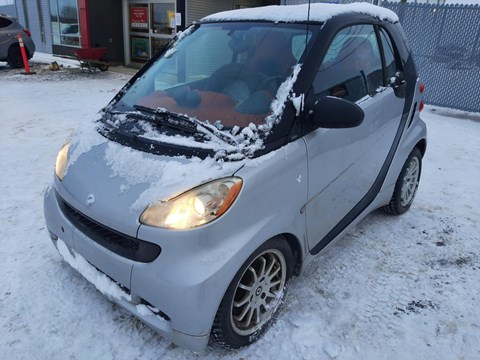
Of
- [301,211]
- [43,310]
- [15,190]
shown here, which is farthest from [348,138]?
[15,190]

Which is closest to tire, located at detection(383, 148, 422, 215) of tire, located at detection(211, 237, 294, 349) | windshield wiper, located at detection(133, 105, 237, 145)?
tire, located at detection(211, 237, 294, 349)

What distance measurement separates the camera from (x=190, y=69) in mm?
2953

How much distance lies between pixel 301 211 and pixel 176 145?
2.57ft

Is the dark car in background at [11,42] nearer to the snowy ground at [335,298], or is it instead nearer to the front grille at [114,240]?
the snowy ground at [335,298]

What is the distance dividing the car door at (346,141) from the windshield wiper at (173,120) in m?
0.65

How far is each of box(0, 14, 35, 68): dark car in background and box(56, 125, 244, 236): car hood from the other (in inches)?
508

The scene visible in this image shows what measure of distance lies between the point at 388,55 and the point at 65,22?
613 inches

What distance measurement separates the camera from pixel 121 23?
14852 millimetres

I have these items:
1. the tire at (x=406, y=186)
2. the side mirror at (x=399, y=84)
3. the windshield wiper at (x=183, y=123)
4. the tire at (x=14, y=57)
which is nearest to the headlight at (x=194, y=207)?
the windshield wiper at (x=183, y=123)

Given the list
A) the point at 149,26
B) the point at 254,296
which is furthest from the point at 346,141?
the point at 149,26

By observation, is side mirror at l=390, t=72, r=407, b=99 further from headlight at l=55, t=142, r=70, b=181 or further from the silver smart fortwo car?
headlight at l=55, t=142, r=70, b=181

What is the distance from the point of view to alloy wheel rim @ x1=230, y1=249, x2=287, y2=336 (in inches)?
83.7

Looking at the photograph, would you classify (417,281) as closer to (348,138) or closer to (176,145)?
(348,138)

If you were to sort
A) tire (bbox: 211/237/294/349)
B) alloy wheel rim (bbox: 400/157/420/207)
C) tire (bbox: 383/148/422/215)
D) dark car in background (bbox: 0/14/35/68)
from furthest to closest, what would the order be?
dark car in background (bbox: 0/14/35/68)
alloy wheel rim (bbox: 400/157/420/207)
tire (bbox: 383/148/422/215)
tire (bbox: 211/237/294/349)
